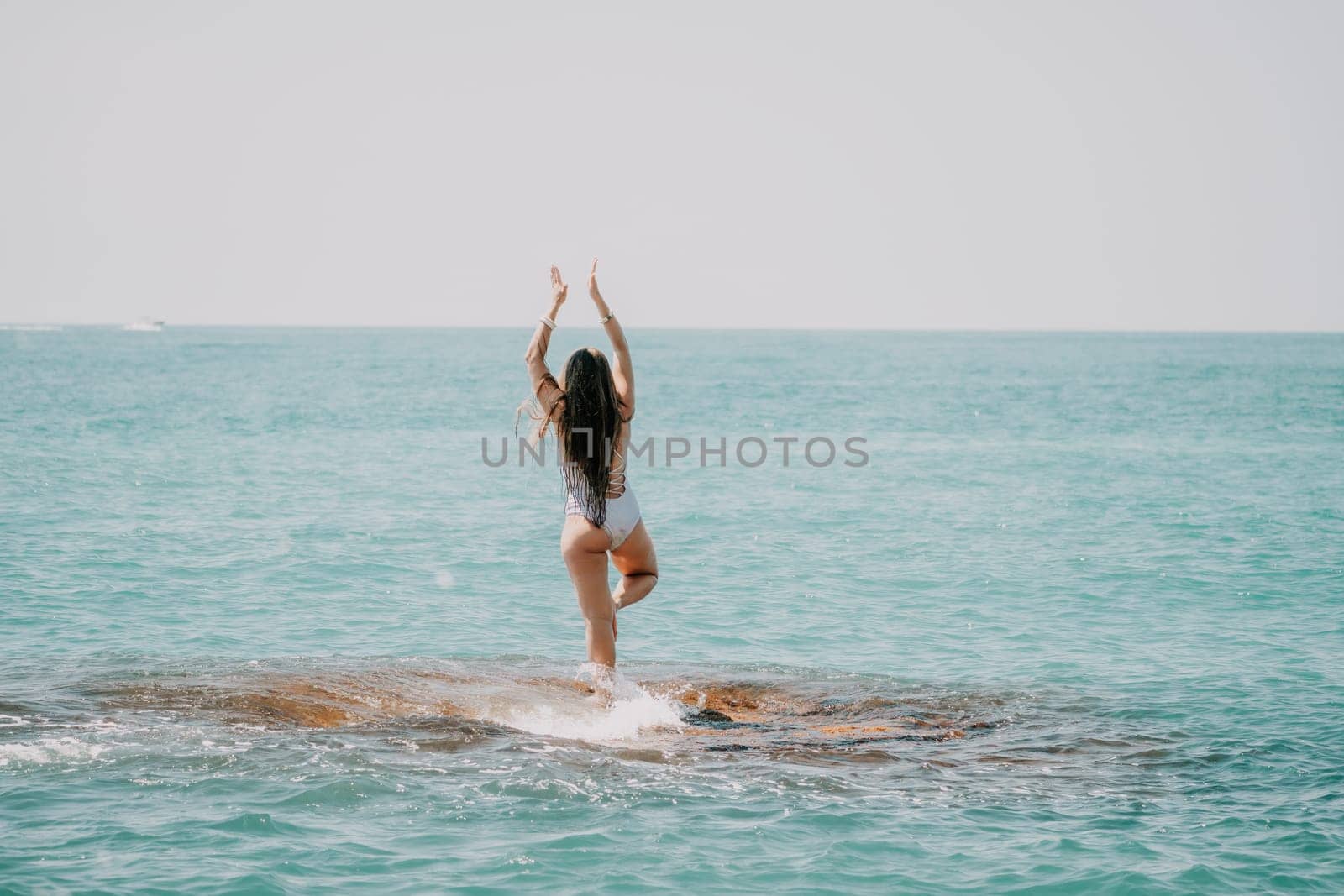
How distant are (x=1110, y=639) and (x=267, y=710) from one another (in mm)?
8215

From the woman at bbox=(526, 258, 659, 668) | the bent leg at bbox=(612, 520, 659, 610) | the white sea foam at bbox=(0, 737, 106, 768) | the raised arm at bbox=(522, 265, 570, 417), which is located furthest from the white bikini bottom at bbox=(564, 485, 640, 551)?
the white sea foam at bbox=(0, 737, 106, 768)

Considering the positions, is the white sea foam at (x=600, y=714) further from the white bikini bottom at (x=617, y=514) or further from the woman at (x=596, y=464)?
the white bikini bottom at (x=617, y=514)

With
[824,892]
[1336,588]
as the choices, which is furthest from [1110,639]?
[824,892]

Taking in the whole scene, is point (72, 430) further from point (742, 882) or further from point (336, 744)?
point (742, 882)

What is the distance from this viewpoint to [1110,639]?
41.4ft

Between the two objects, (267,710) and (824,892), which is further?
(267,710)

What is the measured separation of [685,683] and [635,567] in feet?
5.77

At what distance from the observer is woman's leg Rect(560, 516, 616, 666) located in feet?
27.3

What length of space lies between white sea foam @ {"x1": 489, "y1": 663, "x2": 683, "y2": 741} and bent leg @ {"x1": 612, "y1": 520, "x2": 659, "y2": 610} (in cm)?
53

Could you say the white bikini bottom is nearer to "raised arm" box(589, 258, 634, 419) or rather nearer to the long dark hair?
the long dark hair

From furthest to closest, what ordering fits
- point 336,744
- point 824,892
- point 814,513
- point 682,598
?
point 814,513, point 682,598, point 336,744, point 824,892

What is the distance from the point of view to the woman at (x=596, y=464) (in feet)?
25.9

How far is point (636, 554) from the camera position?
866 centimetres

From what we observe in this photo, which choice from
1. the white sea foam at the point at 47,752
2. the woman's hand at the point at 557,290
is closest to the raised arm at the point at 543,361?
the woman's hand at the point at 557,290
